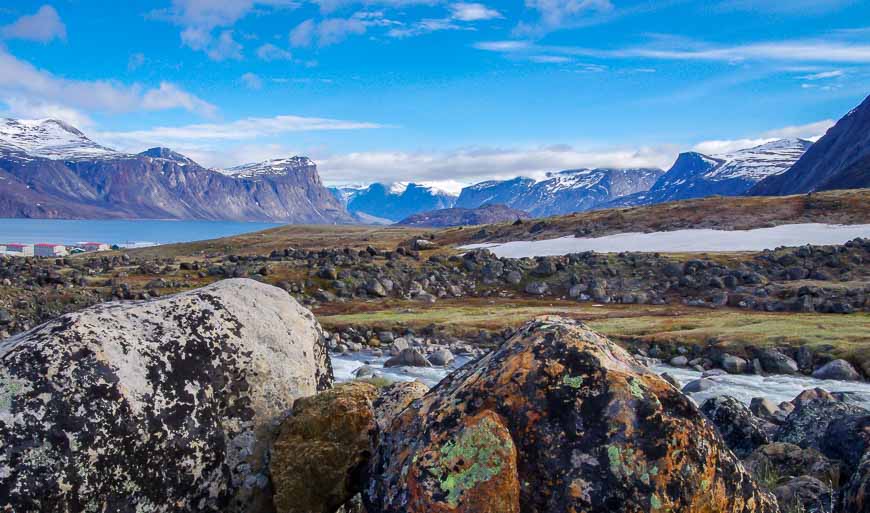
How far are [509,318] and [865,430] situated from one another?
24.7 metres

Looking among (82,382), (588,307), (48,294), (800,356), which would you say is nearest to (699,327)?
(800,356)

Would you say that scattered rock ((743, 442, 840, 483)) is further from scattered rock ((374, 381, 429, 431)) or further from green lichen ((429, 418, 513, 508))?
green lichen ((429, 418, 513, 508))

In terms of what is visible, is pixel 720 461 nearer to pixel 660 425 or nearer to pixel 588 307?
pixel 660 425

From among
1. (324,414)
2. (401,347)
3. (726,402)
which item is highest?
(324,414)

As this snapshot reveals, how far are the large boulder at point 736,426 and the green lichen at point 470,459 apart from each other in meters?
8.35

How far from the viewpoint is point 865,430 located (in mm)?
10047

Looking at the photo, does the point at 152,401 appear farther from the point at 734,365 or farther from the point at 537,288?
the point at 537,288

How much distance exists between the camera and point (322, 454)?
728cm

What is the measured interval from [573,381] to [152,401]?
15.8ft

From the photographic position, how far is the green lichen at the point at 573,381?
Result: 562 centimetres

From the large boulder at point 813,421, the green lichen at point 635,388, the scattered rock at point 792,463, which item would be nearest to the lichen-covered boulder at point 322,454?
the green lichen at point 635,388

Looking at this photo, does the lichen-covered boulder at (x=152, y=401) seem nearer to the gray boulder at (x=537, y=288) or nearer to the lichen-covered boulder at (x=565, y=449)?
the lichen-covered boulder at (x=565, y=449)

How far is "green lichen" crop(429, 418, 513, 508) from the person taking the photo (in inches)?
205

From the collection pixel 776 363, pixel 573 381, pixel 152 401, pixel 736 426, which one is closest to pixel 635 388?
pixel 573 381
